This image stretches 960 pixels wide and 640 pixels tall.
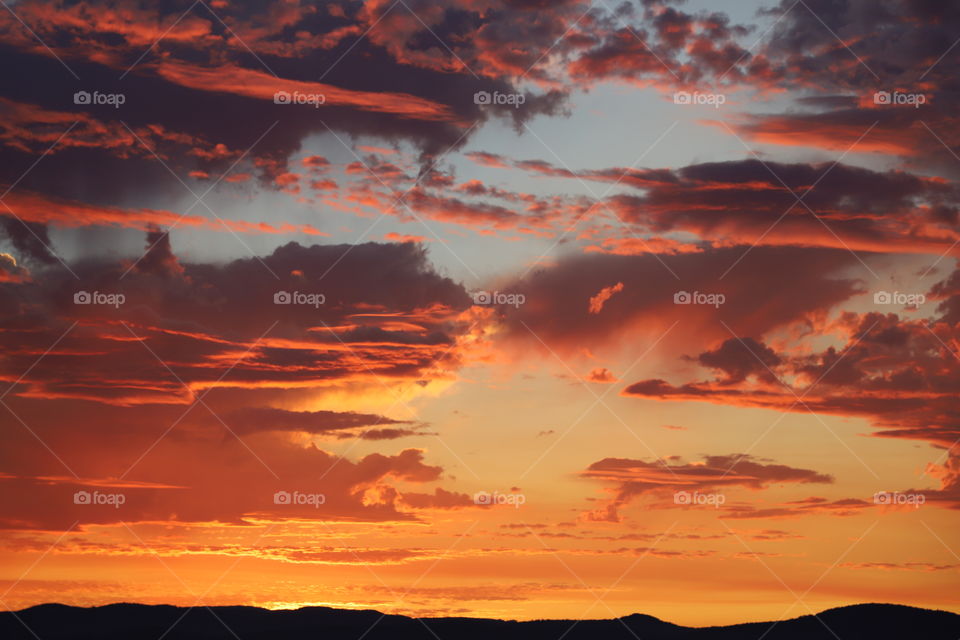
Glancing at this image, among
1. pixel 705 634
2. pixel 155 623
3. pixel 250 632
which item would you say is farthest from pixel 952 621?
pixel 155 623

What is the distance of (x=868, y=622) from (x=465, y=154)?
6412 inches

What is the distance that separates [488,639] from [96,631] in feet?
231

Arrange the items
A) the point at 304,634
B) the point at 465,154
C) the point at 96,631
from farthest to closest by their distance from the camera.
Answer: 1. the point at 304,634
2. the point at 96,631
3. the point at 465,154

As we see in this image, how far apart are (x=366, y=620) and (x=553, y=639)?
35776 millimetres

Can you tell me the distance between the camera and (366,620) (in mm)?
198500

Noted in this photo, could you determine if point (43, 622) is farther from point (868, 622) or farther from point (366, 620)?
point (868, 622)

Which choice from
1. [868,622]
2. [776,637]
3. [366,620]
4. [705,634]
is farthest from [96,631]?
[868,622]

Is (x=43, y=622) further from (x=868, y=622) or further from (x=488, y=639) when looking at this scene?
(x=868, y=622)

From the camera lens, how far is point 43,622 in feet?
602

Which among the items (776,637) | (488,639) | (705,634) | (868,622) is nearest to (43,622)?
(488,639)

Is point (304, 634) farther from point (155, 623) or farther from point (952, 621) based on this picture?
point (952, 621)

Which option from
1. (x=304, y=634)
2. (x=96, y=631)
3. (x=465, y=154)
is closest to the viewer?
(x=465, y=154)

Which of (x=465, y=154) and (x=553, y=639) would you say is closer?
(x=465, y=154)

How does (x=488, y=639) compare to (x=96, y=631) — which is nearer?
(x=96, y=631)
